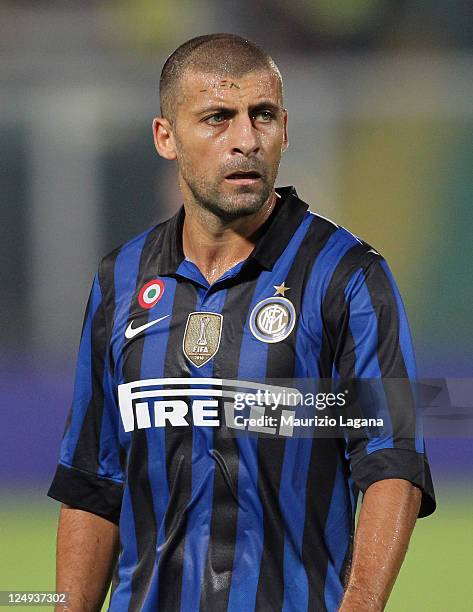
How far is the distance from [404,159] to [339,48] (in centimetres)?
103

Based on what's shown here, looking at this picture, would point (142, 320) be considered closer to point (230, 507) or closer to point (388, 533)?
Answer: point (230, 507)

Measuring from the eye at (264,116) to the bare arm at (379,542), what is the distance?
2.39 ft

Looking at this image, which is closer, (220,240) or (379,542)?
(379,542)

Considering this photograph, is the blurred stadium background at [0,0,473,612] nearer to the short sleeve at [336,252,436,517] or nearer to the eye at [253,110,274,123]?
the eye at [253,110,274,123]

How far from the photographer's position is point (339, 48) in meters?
9.81

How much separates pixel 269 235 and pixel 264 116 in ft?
0.74

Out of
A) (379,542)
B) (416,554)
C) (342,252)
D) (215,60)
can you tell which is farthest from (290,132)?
(379,542)

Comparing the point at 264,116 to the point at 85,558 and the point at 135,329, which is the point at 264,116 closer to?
the point at 135,329

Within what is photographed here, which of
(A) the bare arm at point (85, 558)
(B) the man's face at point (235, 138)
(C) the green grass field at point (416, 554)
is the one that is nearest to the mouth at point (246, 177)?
(B) the man's face at point (235, 138)

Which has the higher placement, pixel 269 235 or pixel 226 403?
pixel 269 235

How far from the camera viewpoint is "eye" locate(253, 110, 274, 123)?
2.43 m

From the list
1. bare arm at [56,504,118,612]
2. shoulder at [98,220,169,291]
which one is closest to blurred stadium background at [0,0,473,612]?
shoulder at [98,220,169,291]

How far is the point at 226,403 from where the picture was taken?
233 cm

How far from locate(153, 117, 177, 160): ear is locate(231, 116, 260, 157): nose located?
0.75 feet
